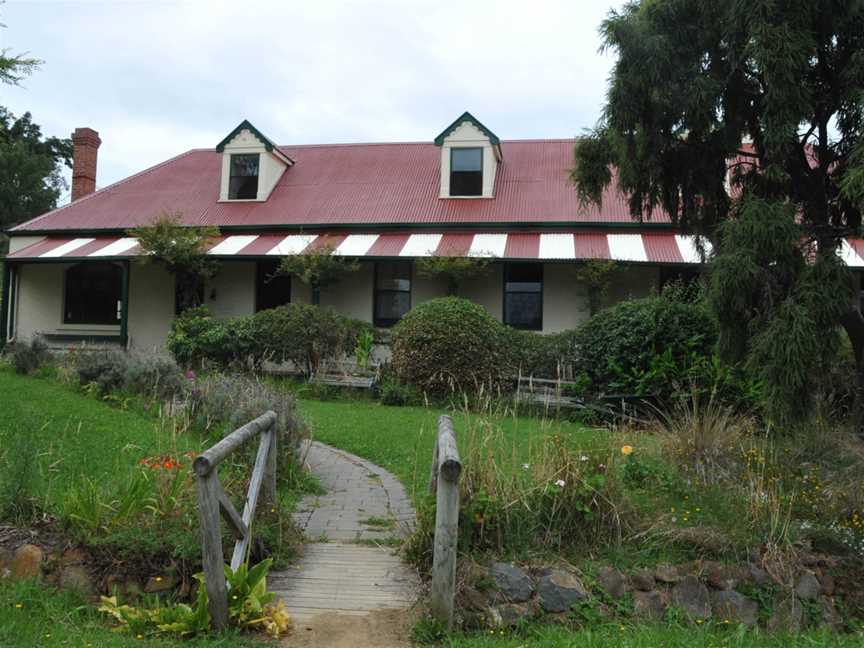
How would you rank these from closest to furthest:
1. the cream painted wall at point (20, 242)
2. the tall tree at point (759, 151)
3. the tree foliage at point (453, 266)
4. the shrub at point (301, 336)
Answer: the tall tree at point (759, 151) → the shrub at point (301, 336) → the tree foliage at point (453, 266) → the cream painted wall at point (20, 242)

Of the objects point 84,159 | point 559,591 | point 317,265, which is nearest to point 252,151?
point 317,265

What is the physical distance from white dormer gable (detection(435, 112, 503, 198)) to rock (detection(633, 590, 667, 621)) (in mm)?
14757

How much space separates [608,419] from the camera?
36.5 feet

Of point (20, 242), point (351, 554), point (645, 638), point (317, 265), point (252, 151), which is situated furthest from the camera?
point (20, 242)

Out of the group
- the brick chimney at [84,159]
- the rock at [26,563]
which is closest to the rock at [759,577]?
the rock at [26,563]

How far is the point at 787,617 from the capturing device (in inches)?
173

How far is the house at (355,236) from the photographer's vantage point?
16.3m

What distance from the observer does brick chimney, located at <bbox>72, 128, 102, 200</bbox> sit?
22.5m

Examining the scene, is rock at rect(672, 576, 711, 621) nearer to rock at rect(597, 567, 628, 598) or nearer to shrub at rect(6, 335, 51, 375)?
rock at rect(597, 567, 628, 598)

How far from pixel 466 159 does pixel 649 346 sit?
9.26m

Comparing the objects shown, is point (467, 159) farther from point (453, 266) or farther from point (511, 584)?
point (511, 584)

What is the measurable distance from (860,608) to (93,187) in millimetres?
24709

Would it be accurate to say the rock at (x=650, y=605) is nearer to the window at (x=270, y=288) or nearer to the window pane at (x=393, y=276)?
the window pane at (x=393, y=276)

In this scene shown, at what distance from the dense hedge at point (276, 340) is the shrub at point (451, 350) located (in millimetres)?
2269
